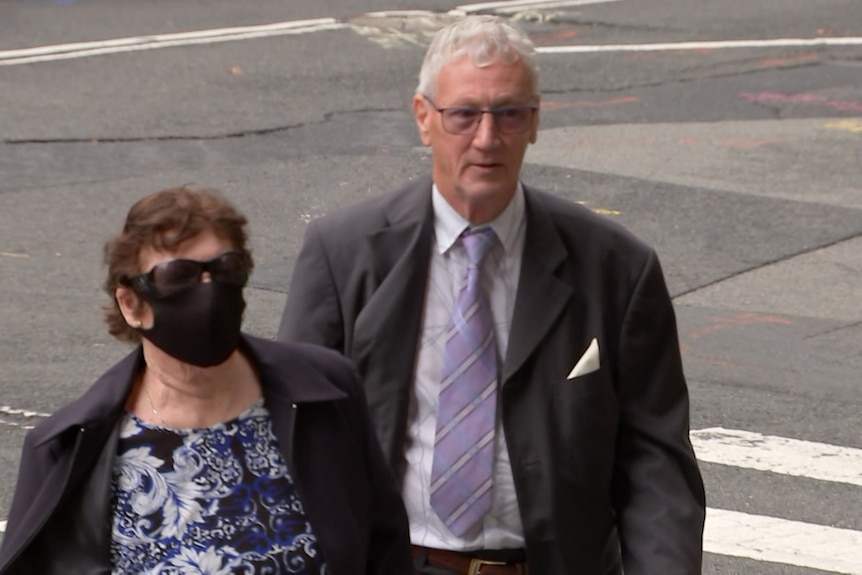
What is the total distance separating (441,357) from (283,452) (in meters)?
0.68

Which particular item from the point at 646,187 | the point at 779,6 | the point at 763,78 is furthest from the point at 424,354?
the point at 779,6

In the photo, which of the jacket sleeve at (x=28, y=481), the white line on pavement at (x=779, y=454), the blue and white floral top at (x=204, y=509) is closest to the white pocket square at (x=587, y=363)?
the blue and white floral top at (x=204, y=509)

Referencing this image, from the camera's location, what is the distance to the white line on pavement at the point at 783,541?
710 cm

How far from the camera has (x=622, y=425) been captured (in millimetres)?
4125

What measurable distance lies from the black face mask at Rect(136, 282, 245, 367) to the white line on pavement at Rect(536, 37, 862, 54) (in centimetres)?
1447

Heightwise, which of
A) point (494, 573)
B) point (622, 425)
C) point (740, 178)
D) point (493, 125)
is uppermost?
point (493, 125)

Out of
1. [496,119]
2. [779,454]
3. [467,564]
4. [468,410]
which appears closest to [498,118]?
[496,119]

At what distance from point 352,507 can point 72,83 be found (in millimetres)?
12824

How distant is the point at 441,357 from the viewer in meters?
4.04

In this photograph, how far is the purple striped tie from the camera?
3.95 m

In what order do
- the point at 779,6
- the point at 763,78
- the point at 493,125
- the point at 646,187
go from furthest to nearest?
the point at 779,6 → the point at 763,78 → the point at 646,187 → the point at 493,125

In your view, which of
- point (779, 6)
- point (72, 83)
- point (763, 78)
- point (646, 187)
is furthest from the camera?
point (779, 6)

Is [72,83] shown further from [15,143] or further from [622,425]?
[622,425]

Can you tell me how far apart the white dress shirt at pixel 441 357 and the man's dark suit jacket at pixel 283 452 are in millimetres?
386
